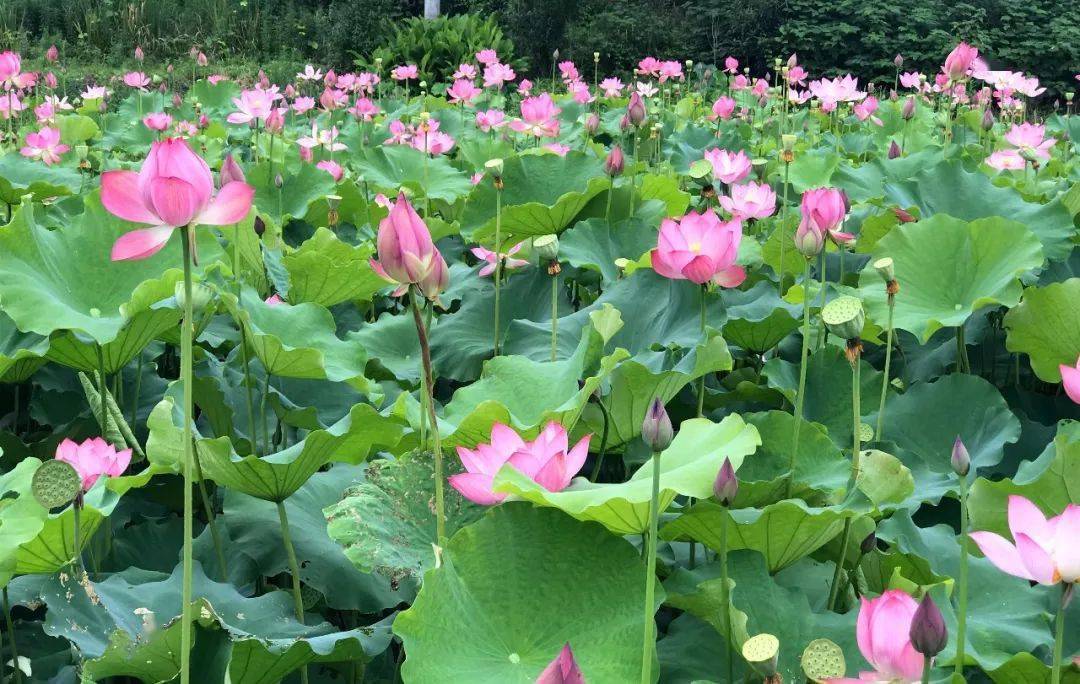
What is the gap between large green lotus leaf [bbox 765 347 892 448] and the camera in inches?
51.1

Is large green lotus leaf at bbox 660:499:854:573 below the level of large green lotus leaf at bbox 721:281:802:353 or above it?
above

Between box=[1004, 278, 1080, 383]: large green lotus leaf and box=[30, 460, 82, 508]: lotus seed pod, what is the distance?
1067mm

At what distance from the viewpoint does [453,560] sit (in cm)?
81

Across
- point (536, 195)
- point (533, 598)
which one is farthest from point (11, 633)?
point (536, 195)

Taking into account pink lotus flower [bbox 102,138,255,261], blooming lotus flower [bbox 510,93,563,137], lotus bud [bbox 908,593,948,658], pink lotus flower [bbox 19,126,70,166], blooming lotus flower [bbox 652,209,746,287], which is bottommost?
pink lotus flower [bbox 19,126,70,166]

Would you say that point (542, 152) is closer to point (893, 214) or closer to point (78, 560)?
point (893, 214)

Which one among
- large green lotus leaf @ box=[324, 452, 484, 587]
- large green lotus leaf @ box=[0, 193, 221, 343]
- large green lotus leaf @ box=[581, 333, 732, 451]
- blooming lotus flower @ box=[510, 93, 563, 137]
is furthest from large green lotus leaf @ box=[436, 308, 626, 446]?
blooming lotus flower @ box=[510, 93, 563, 137]

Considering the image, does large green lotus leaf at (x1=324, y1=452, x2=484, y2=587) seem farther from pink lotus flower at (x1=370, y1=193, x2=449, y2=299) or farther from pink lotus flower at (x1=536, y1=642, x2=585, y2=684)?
pink lotus flower at (x1=536, y1=642, x2=585, y2=684)

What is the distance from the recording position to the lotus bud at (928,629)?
0.61 meters

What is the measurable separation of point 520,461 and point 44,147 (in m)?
2.03

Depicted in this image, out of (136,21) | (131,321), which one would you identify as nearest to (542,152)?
(131,321)

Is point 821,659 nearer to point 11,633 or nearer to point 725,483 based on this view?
point 725,483

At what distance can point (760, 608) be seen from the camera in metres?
0.86

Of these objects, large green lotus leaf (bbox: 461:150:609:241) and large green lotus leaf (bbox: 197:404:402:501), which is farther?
large green lotus leaf (bbox: 461:150:609:241)
